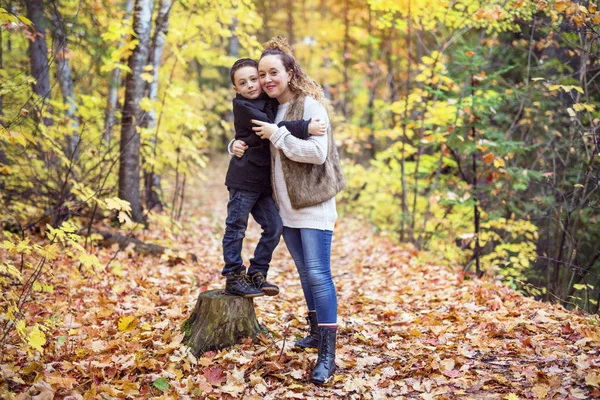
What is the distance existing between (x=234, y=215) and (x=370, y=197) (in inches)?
319

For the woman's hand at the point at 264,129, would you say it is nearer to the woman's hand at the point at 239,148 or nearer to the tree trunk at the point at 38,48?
the woman's hand at the point at 239,148

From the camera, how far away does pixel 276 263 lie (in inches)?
288

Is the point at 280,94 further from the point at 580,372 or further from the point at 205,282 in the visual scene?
the point at 205,282

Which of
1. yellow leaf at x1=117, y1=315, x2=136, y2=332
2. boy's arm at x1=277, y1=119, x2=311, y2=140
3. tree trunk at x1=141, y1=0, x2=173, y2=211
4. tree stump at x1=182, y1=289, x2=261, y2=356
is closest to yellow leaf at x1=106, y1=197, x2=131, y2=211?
yellow leaf at x1=117, y1=315, x2=136, y2=332

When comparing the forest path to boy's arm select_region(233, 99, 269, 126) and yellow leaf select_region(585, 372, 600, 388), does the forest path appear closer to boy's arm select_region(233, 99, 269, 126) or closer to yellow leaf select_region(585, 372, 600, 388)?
yellow leaf select_region(585, 372, 600, 388)

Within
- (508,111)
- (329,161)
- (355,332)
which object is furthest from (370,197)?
(329,161)

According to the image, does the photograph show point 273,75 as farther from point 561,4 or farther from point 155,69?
point 155,69

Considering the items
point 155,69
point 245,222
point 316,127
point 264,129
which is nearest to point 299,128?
point 316,127

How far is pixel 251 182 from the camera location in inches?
133

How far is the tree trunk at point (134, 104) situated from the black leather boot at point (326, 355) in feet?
13.8

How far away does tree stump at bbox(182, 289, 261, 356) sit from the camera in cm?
356

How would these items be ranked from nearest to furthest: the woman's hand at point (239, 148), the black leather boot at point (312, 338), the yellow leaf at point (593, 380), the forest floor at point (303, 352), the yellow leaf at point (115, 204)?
the yellow leaf at point (593, 380)
the forest floor at point (303, 352)
the woman's hand at point (239, 148)
the black leather boot at point (312, 338)
the yellow leaf at point (115, 204)

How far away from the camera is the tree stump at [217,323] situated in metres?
3.56

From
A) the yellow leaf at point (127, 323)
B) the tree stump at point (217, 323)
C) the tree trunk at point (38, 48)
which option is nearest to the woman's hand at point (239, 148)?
the tree stump at point (217, 323)
